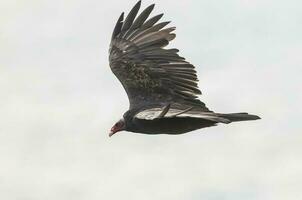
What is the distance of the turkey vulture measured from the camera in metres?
14.1

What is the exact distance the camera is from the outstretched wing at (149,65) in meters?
16.0

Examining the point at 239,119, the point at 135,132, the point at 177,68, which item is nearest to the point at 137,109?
the point at 135,132

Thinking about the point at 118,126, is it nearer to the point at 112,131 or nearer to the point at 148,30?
the point at 112,131

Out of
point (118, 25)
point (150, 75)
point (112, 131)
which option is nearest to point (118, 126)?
point (112, 131)

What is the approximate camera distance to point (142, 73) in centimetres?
1677

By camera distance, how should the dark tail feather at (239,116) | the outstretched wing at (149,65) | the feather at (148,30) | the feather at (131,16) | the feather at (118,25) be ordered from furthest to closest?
the feather at (118,25), the feather at (131,16), the feather at (148,30), the outstretched wing at (149,65), the dark tail feather at (239,116)

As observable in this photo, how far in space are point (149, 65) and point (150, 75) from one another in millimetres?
335

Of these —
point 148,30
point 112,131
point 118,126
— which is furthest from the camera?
point 148,30

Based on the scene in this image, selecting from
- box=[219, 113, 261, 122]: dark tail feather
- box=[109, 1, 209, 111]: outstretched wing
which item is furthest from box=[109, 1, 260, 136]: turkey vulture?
box=[219, 113, 261, 122]: dark tail feather

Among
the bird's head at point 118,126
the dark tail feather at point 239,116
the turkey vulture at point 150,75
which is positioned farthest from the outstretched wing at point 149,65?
the dark tail feather at point 239,116

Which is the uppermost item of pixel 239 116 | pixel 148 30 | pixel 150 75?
pixel 148 30

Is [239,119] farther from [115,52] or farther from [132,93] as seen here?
[115,52]

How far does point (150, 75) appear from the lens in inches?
655

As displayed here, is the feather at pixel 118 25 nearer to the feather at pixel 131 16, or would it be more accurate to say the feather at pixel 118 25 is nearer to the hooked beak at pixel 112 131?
the feather at pixel 131 16
